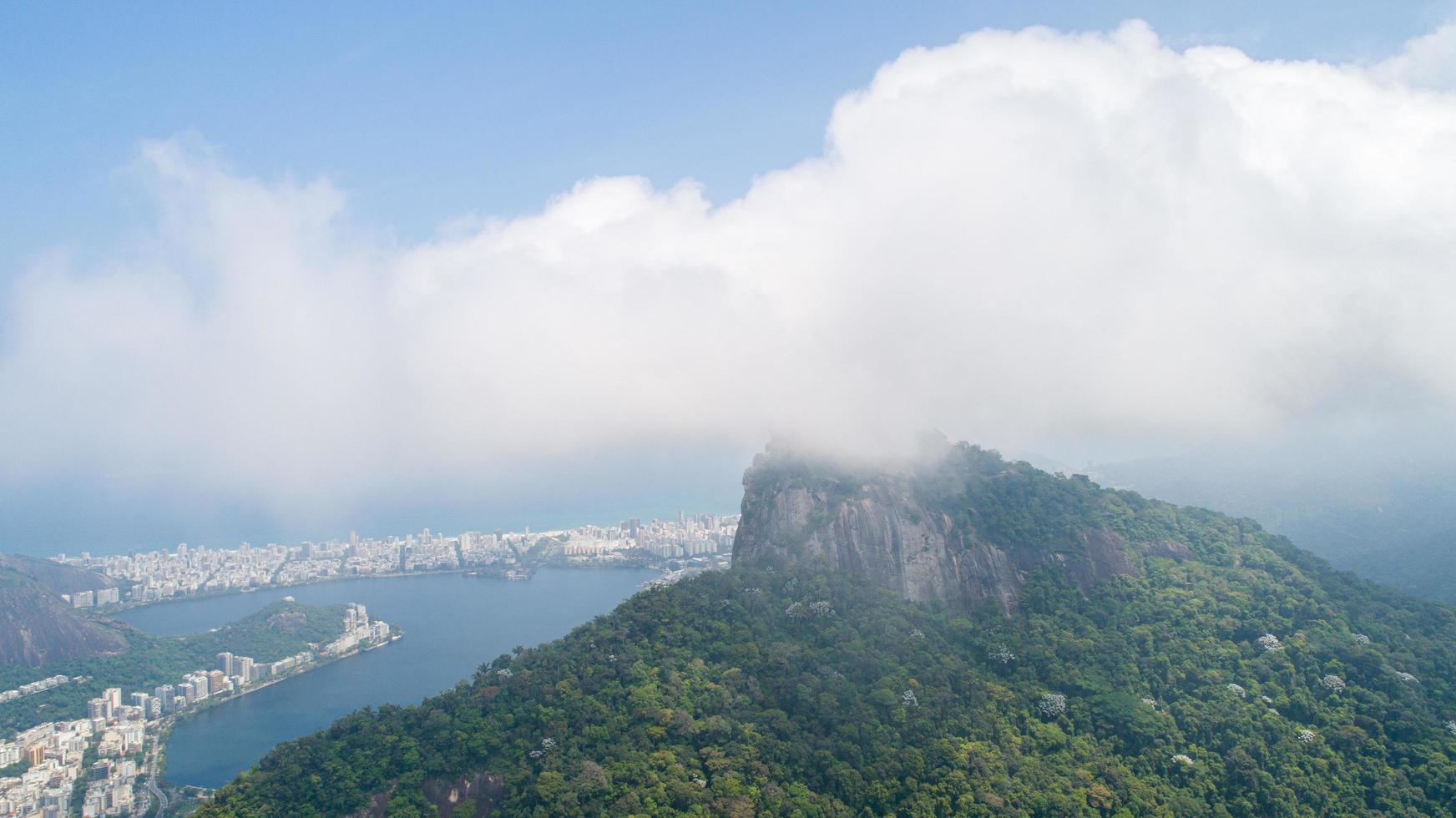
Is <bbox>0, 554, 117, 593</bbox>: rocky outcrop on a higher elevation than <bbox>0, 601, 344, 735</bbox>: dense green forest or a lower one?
higher

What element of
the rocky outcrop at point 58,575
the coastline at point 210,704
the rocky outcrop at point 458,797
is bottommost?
the coastline at point 210,704

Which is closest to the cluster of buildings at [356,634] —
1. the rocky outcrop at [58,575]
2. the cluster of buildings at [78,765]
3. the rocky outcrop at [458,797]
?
the cluster of buildings at [78,765]

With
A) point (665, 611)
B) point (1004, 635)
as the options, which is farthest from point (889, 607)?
point (665, 611)

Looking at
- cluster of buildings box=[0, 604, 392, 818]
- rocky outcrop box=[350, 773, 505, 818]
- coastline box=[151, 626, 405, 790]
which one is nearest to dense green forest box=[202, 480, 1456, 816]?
rocky outcrop box=[350, 773, 505, 818]

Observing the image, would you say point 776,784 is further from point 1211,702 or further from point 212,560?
point 212,560

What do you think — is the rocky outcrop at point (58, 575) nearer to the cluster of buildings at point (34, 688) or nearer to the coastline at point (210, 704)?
the cluster of buildings at point (34, 688)

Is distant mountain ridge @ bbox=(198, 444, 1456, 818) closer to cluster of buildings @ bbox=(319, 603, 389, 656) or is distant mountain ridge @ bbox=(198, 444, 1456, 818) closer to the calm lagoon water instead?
the calm lagoon water

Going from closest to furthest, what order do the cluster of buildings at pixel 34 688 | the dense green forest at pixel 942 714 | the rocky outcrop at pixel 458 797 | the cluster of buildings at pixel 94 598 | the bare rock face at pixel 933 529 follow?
the dense green forest at pixel 942 714 → the rocky outcrop at pixel 458 797 → the bare rock face at pixel 933 529 → the cluster of buildings at pixel 34 688 → the cluster of buildings at pixel 94 598
